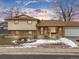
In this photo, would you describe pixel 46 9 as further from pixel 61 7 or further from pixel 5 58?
pixel 5 58

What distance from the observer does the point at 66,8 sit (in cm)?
1584

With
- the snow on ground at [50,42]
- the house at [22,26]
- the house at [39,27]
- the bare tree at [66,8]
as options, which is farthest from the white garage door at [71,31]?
the house at [22,26]

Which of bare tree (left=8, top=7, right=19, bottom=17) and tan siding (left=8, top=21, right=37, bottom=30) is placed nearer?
tan siding (left=8, top=21, right=37, bottom=30)

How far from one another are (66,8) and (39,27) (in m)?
2.07

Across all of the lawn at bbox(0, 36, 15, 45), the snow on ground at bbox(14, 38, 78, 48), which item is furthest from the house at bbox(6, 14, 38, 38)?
the snow on ground at bbox(14, 38, 78, 48)

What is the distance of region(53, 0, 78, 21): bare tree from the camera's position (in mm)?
15784

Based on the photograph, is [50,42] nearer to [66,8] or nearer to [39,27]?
[39,27]

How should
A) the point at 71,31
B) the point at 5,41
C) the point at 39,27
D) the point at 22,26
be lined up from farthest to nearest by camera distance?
the point at 22,26 → the point at 5,41 → the point at 39,27 → the point at 71,31

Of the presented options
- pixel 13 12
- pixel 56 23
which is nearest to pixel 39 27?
pixel 56 23

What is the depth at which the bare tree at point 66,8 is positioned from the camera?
15.8 meters

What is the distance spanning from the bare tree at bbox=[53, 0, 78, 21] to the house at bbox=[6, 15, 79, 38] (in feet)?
1.32

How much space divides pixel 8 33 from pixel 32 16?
72.4 inches

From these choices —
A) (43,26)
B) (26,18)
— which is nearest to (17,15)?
(26,18)

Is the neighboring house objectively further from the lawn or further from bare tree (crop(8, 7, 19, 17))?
bare tree (crop(8, 7, 19, 17))
